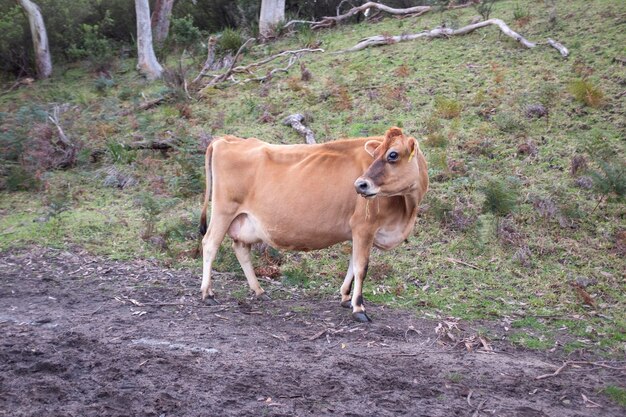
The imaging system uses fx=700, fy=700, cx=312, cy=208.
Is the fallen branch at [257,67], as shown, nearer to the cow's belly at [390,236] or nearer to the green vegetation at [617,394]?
the cow's belly at [390,236]

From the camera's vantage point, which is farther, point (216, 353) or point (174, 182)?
point (174, 182)

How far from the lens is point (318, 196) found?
743cm

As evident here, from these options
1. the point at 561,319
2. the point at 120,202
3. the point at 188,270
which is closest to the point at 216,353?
the point at 188,270

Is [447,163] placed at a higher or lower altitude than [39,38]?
lower

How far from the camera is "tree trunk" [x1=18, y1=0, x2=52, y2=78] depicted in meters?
19.6

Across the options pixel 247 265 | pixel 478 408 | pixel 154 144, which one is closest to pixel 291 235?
pixel 247 265

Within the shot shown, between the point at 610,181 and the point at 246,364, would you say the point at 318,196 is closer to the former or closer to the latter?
the point at 246,364

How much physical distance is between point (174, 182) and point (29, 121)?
393 cm

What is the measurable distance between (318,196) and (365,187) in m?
0.90

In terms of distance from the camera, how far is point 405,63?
49.8 ft

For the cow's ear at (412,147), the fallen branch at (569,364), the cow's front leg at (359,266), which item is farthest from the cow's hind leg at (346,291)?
the fallen branch at (569,364)

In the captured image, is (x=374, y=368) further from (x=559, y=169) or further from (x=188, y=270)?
(x=559, y=169)

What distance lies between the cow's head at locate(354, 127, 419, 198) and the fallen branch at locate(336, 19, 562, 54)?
8912 millimetres

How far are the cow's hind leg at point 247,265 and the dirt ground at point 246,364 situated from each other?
0.97 ft
